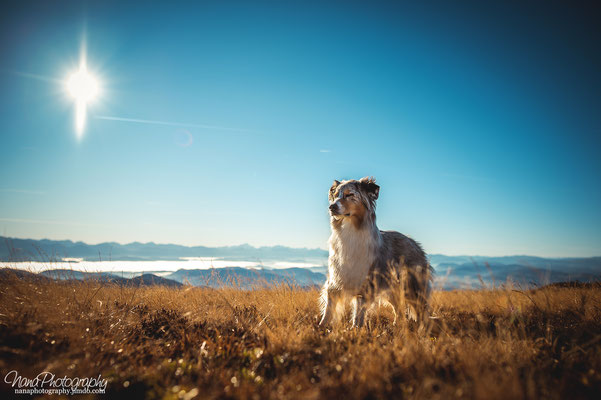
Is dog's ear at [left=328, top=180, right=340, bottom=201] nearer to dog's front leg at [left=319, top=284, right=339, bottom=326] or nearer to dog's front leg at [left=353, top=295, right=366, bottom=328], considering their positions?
dog's front leg at [left=319, top=284, right=339, bottom=326]

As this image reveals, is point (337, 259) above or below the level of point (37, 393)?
above

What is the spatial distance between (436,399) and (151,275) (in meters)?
8.43

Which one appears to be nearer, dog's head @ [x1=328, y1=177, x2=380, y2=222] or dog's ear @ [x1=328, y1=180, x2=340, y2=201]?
dog's head @ [x1=328, y1=177, x2=380, y2=222]

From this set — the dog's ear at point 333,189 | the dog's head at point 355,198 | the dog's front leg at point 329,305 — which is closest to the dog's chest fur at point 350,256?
the dog's front leg at point 329,305

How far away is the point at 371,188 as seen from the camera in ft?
18.1

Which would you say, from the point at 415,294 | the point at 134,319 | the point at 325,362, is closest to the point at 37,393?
the point at 134,319

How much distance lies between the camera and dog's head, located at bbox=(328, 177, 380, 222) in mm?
5004

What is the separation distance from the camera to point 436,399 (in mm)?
1956

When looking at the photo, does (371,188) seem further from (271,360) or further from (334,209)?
(271,360)

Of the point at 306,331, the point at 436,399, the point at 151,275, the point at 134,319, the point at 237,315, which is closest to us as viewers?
the point at 436,399

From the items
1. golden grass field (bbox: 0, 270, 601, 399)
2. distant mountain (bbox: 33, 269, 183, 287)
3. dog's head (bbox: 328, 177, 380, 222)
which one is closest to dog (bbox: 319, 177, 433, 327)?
dog's head (bbox: 328, 177, 380, 222)

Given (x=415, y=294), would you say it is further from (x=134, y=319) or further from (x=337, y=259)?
(x=134, y=319)

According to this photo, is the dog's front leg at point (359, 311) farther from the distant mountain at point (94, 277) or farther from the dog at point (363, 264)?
the distant mountain at point (94, 277)

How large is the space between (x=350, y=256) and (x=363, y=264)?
276 millimetres
